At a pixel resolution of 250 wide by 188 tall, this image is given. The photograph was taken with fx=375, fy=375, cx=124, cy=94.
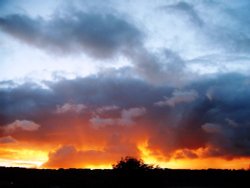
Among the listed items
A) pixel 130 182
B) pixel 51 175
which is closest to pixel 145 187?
pixel 130 182

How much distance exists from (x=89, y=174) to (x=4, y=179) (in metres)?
8.57

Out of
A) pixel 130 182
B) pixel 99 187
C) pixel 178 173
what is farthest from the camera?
pixel 178 173

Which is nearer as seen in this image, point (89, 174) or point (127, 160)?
point (127, 160)

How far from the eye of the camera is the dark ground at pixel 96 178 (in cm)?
3650

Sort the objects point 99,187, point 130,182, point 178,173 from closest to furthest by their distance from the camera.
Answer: point 130,182, point 99,187, point 178,173

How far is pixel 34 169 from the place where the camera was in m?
40.0

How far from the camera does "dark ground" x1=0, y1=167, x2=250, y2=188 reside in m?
36.5

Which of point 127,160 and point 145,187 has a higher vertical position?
point 127,160

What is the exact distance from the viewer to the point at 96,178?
124 feet

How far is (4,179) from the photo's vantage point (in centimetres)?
3794

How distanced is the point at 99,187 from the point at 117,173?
541 centimetres

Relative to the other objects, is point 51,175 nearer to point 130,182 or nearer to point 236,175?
point 130,182

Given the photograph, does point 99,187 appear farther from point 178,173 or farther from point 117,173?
point 178,173

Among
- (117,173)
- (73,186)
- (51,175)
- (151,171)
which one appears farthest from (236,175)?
(51,175)
